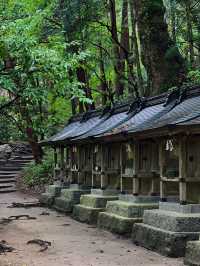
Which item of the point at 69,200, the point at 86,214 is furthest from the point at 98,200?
the point at 69,200

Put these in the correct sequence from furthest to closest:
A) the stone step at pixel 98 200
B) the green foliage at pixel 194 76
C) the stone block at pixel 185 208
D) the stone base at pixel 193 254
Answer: the green foliage at pixel 194 76 < the stone step at pixel 98 200 < the stone block at pixel 185 208 < the stone base at pixel 193 254

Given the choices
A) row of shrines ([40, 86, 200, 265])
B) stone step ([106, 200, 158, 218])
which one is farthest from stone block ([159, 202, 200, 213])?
stone step ([106, 200, 158, 218])

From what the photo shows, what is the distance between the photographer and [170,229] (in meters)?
10.4

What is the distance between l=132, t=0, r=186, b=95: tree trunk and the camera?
1892cm

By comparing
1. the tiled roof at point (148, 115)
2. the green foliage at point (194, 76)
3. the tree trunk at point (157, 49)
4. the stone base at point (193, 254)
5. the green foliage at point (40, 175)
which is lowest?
the stone base at point (193, 254)

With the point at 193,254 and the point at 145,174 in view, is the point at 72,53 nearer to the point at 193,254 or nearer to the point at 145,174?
the point at 145,174

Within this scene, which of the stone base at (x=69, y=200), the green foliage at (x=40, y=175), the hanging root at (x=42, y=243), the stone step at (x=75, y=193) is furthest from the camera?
the green foliage at (x=40, y=175)

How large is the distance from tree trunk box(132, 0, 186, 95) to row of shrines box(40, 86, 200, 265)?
2.39 m

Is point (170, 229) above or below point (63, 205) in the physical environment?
above

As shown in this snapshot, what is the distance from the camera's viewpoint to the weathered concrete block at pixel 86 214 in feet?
50.7

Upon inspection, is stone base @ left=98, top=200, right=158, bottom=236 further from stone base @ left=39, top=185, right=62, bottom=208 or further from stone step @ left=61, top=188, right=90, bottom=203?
stone base @ left=39, top=185, right=62, bottom=208

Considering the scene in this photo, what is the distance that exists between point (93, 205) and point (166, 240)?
5.82m

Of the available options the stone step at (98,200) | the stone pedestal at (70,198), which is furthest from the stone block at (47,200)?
the stone step at (98,200)

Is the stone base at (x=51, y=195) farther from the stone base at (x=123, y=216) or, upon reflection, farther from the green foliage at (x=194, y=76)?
the green foliage at (x=194, y=76)
